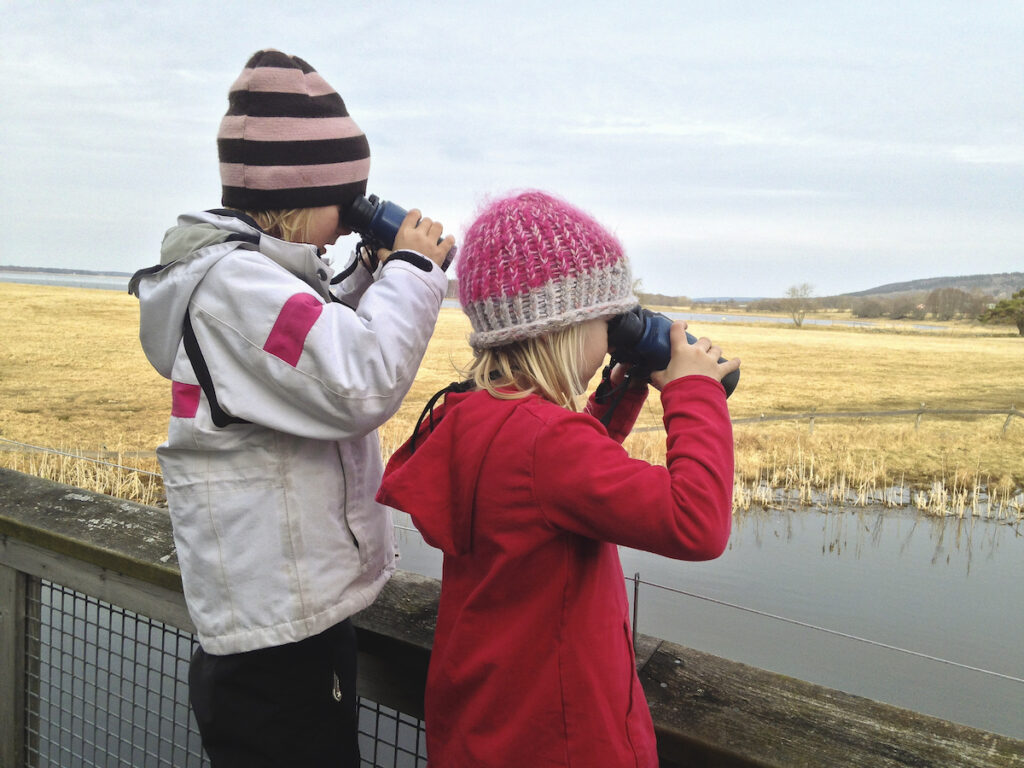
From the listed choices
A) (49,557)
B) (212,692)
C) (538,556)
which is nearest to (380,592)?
(212,692)

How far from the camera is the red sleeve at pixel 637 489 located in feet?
3.14

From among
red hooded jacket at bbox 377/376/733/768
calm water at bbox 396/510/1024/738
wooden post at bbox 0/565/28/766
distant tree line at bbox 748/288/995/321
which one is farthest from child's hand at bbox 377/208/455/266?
distant tree line at bbox 748/288/995/321

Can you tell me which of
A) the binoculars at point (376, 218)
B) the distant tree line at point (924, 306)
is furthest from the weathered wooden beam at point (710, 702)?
the distant tree line at point (924, 306)

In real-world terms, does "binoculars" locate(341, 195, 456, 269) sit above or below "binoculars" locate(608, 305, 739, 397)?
above

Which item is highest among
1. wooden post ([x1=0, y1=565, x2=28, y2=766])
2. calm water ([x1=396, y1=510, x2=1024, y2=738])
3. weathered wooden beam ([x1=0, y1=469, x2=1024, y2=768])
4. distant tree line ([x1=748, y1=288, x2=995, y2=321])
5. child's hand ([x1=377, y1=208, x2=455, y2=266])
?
distant tree line ([x1=748, y1=288, x2=995, y2=321])

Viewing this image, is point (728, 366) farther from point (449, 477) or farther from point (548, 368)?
point (449, 477)

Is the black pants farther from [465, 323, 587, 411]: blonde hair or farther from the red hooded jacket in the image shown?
[465, 323, 587, 411]: blonde hair

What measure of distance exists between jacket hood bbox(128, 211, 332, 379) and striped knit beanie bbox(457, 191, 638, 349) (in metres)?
0.29

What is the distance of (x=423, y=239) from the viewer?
4.23ft

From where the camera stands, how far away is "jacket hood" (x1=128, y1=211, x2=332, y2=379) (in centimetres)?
112

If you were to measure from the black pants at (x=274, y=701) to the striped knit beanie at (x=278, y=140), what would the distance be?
0.73m

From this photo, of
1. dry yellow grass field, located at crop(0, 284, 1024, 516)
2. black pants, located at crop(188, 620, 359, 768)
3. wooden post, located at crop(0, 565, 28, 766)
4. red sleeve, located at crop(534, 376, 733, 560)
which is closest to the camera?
red sleeve, located at crop(534, 376, 733, 560)

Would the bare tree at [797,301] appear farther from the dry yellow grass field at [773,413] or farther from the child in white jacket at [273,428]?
the child in white jacket at [273,428]

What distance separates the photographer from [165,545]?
156cm
